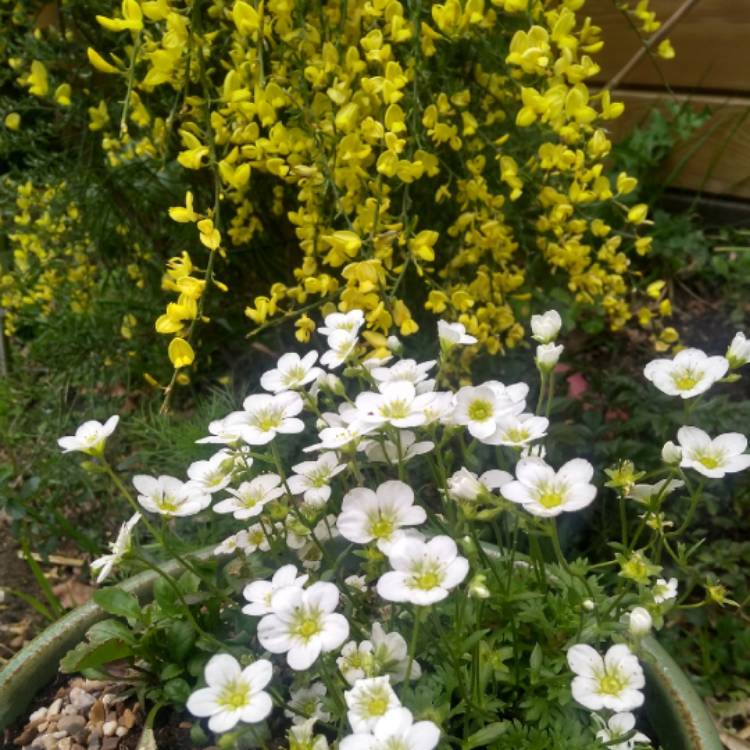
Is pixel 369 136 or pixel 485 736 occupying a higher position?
pixel 369 136

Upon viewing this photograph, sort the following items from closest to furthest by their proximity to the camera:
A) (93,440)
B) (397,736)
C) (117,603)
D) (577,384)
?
(397,736)
(93,440)
(117,603)
(577,384)

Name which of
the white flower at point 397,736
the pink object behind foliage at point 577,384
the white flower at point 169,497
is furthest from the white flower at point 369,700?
the pink object behind foliage at point 577,384

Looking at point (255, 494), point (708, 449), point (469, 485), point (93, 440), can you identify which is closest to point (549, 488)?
point (469, 485)

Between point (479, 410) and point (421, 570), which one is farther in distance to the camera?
point (479, 410)

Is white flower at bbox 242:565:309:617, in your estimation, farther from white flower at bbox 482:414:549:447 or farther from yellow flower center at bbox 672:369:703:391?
A: yellow flower center at bbox 672:369:703:391

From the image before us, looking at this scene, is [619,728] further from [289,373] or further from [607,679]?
[289,373]

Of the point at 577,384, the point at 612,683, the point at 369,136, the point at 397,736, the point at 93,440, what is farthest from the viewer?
the point at 577,384

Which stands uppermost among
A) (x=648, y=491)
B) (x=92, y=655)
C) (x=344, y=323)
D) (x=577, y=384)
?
(x=344, y=323)
